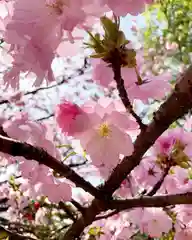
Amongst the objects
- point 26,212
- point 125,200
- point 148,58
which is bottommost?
point 125,200

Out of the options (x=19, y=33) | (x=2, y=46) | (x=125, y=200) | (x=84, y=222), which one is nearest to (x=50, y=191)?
(x=84, y=222)

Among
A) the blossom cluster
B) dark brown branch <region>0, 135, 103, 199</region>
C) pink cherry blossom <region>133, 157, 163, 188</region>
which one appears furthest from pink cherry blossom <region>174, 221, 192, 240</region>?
dark brown branch <region>0, 135, 103, 199</region>

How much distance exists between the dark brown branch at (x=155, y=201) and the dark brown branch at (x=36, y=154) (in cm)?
10

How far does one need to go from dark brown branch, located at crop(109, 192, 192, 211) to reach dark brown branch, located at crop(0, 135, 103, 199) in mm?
95

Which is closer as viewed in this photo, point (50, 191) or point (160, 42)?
point (50, 191)

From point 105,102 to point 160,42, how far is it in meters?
3.94

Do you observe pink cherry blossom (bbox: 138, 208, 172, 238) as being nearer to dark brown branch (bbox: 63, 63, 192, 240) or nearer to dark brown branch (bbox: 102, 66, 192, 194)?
dark brown branch (bbox: 63, 63, 192, 240)

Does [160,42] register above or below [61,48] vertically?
above

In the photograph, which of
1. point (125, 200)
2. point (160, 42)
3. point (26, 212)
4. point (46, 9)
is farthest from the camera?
point (160, 42)

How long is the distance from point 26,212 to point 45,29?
2780 millimetres

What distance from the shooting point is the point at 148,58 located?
479 cm

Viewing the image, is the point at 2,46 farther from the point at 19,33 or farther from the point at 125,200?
the point at 125,200

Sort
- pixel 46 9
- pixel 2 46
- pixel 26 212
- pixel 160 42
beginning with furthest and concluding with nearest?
pixel 160 42
pixel 26 212
pixel 2 46
pixel 46 9

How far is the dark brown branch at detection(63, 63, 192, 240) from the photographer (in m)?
0.74
